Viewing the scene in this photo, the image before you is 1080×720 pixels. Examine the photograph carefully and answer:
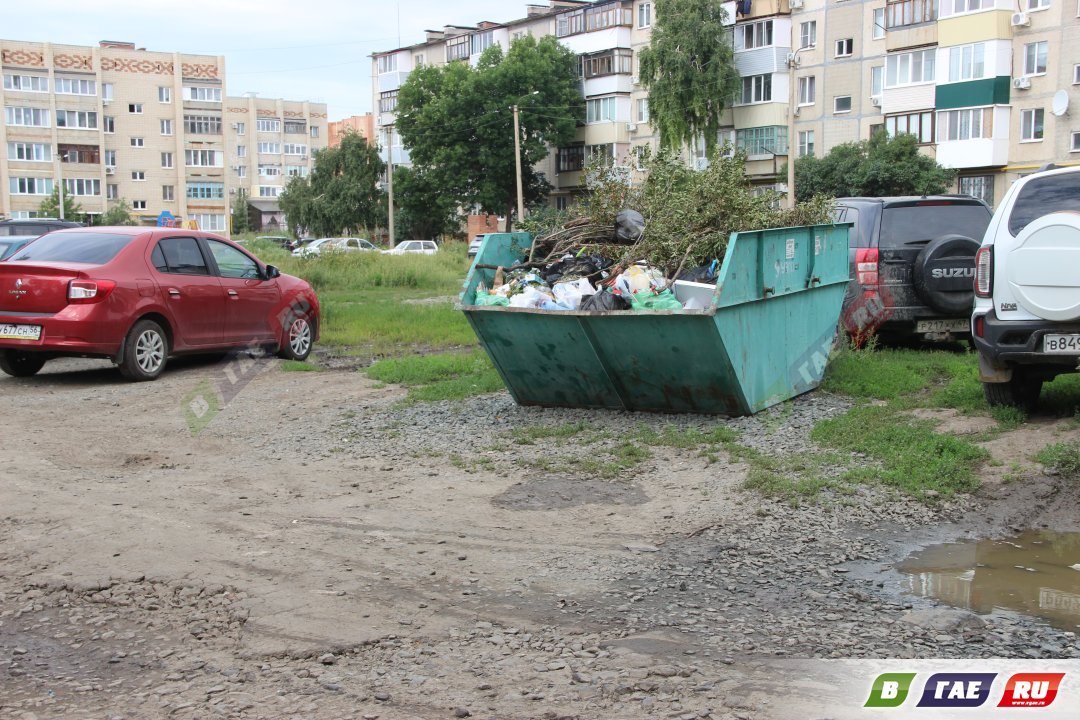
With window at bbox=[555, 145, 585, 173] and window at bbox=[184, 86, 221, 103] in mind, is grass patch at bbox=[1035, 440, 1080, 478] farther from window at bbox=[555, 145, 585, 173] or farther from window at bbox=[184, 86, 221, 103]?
window at bbox=[184, 86, 221, 103]

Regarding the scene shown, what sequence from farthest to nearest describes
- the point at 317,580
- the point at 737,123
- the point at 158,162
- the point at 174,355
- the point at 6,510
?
the point at 158,162
the point at 737,123
the point at 174,355
the point at 6,510
the point at 317,580

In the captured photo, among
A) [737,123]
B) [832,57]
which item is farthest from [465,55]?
[832,57]

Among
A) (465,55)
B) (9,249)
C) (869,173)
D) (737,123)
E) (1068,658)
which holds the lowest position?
(1068,658)

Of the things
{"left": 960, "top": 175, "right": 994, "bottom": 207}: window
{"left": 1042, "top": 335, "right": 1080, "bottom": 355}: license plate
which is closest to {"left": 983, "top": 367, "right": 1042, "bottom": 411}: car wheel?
{"left": 1042, "top": 335, "right": 1080, "bottom": 355}: license plate

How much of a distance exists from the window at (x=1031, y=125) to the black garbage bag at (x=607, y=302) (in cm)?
4263

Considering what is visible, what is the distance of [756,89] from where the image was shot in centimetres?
5994

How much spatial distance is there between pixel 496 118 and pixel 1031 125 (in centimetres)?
3427

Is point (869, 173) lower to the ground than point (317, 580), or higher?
higher

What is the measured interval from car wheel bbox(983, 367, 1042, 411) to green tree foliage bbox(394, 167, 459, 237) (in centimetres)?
6475

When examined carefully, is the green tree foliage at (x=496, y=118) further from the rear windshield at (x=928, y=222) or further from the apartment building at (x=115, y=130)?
the rear windshield at (x=928, y=222)

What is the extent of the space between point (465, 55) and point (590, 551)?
8042cm

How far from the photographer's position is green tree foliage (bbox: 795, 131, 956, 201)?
151 feet

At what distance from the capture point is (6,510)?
6.66 meters

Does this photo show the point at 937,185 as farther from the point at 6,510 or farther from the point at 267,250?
the point at 6,510
